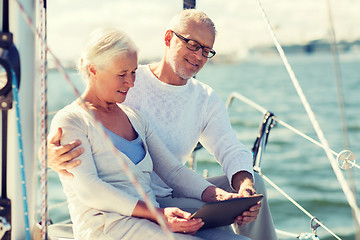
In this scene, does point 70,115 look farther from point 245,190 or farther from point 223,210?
point 245,190

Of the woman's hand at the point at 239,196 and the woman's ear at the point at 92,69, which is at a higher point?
the woman's ear at the point at 92,69

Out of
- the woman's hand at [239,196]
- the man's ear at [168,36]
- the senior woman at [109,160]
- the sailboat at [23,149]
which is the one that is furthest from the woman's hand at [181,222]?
the man's ear at [168,36]

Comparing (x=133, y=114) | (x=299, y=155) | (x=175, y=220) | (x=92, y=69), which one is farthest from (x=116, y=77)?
(x=299, y=155)

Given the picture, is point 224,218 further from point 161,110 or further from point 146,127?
point 161,110

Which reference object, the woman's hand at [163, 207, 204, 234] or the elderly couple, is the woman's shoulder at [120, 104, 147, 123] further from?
the woman's hand at [163, 207, 204, 234]

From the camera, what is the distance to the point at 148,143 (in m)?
1.50

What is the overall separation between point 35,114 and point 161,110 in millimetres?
730

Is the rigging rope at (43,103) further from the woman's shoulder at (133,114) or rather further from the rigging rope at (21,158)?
the woman's shoulder at (133,114)

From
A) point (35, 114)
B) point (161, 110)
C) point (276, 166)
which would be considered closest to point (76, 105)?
point (35, 114)

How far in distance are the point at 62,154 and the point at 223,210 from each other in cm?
38

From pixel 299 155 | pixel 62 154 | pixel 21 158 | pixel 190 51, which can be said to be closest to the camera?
pixel 21 158

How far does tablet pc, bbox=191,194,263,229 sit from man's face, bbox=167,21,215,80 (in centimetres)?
45

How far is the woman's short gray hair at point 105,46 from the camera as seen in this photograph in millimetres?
1298

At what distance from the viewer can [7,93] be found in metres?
0.91
